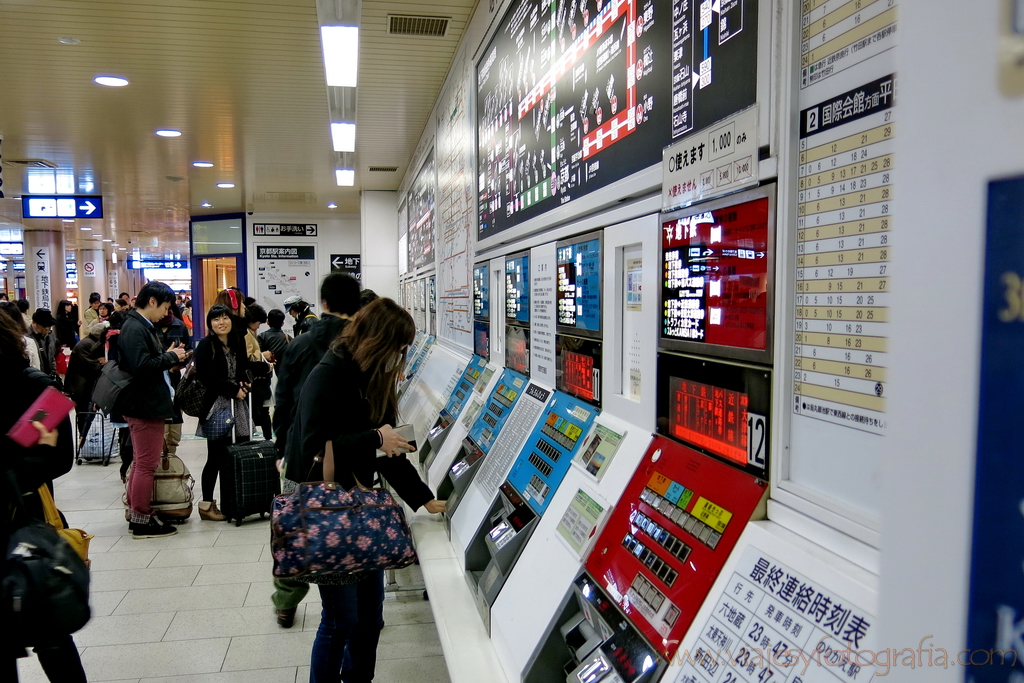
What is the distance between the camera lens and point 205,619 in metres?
3.59

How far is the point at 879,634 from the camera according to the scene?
54 cm

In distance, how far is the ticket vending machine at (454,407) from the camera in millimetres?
3605

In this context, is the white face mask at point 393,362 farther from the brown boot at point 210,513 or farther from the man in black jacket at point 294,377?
the brown boot at point 210,513

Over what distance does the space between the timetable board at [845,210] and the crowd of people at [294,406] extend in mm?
1566

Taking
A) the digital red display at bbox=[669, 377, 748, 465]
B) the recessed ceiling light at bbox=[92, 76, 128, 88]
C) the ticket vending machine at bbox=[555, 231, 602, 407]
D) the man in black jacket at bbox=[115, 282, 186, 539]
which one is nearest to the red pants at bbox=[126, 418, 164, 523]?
the man in black jacket at bbox=[115, 282, 186, 539]

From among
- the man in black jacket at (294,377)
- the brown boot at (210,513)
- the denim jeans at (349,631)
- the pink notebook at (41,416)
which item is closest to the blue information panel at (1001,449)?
the denim jeans at (349,631)

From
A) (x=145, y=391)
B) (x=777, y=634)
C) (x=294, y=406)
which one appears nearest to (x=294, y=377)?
(x=294, y=406)

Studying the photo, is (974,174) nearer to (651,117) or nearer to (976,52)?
(976,52)

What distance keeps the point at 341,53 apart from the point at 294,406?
1865 mm

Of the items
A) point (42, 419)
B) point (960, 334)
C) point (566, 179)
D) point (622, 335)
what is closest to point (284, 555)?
point (42, 419)

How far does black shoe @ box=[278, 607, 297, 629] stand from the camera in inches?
137

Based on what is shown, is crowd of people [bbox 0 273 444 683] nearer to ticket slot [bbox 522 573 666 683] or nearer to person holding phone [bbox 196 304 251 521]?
person holding phone [bbox 196 304 251 521]

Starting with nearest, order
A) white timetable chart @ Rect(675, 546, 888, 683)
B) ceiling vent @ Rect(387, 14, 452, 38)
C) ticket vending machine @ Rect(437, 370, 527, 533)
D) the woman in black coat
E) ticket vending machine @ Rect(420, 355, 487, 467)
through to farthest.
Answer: white timetable chart @ Rect(675, 546, 888, 683), the woman in black coat, ticket vending machine @ Rect(437, 370, 527, 533), ticket vending machine @ Rect(420, 355, 487, 467), ceiling vent @ Rect(387, 14, 452, 38)

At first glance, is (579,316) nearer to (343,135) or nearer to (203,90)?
(343,135)
